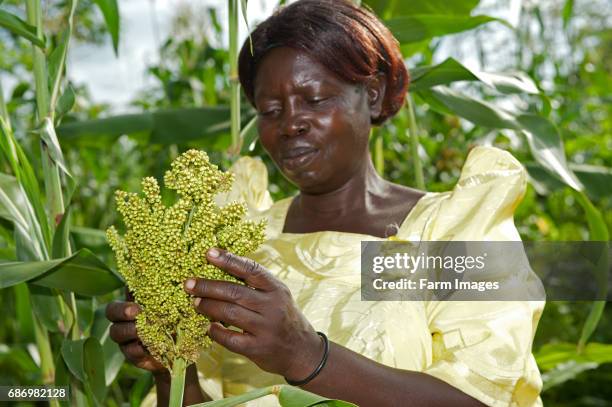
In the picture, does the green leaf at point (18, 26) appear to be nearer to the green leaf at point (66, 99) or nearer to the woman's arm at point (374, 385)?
the green leaf at point (66, 99)

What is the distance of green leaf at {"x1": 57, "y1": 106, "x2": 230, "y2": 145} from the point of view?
1483 millimetres

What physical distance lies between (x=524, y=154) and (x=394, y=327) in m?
1.28

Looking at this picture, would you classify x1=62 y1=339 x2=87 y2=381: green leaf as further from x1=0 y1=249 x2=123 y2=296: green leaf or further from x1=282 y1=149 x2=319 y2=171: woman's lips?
x1=282 y1=149 x2=319 y2=171: woman's lips

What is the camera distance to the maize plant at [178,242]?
65cm

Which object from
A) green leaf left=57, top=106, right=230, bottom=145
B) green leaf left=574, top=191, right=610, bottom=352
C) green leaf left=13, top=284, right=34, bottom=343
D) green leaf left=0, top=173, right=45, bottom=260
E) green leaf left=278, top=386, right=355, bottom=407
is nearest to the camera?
green leaf left=278, top=386, right=355, bottom=407

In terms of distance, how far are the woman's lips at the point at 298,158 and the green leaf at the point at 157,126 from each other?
51cm

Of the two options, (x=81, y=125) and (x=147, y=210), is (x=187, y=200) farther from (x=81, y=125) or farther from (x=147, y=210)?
(x=81, y=125)

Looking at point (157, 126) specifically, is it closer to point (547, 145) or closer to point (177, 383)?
point (547, 145)

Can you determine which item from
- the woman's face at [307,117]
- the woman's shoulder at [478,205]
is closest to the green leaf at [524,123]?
the woman's shoulder at [478,205]

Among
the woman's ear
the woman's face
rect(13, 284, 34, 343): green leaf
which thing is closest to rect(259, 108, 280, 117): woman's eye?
the woman's face

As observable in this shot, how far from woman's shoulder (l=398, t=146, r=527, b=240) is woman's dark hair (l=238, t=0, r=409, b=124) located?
187 millimetres

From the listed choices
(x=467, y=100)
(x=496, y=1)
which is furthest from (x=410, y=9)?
(x=496, y=1)

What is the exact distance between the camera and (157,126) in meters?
1.48

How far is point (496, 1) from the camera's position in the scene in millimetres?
3039
